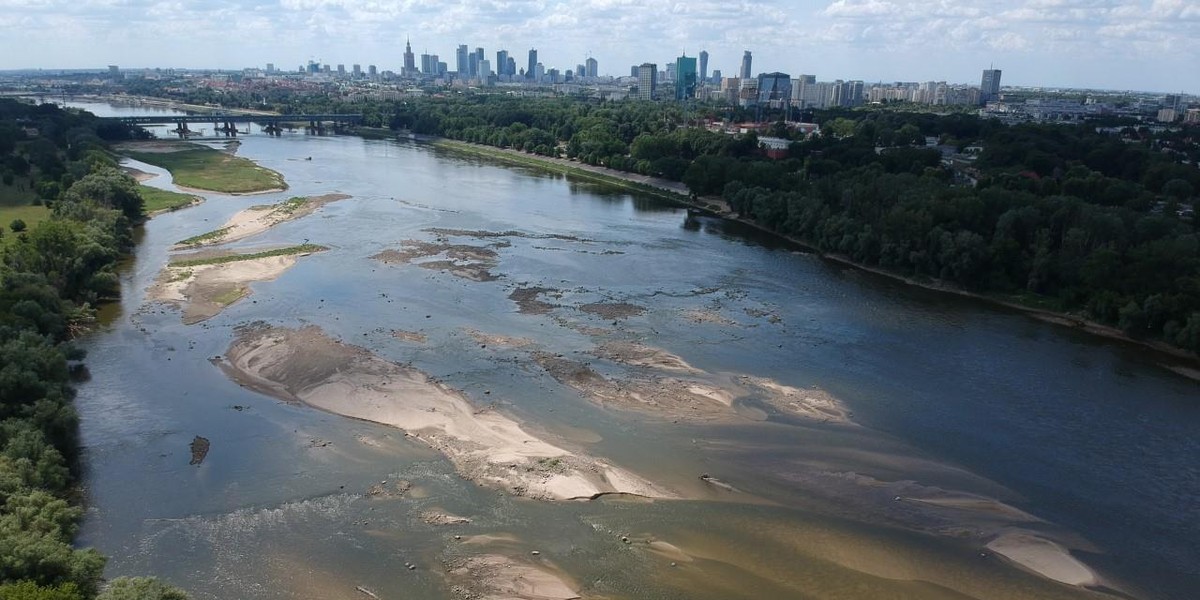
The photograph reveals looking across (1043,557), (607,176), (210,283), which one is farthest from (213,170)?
(1043,557)

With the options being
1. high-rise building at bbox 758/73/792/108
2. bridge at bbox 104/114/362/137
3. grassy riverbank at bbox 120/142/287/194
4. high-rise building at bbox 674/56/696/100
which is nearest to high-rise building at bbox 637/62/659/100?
high-rise building at bbox 674/56/696/100

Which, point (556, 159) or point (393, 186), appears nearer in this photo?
point (393, 186)

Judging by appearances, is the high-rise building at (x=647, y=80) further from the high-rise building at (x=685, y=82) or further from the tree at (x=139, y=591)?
the tree at (x=139, y=591)

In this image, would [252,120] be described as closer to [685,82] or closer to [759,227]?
[759,227]

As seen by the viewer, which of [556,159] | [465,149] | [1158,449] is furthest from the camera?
[465,149]

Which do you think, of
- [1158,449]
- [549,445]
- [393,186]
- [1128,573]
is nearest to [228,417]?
[549,445]

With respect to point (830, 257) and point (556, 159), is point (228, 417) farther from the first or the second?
point (556, 159)
